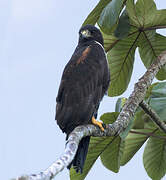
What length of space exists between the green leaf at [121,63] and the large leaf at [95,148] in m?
0.60

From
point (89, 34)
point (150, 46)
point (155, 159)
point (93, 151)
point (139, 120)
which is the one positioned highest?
point (89, 34)

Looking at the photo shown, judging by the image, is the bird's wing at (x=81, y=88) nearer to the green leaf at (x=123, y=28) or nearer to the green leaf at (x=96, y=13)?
the green leaf at (x=123, y=28)

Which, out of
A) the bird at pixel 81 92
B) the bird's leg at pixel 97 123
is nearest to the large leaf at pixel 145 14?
the bird at pixel 81 92

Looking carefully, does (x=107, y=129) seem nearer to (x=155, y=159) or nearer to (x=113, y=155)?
(x=113, y=155)

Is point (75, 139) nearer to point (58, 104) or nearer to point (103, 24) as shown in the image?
point (58, 104)

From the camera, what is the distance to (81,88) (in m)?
3.53

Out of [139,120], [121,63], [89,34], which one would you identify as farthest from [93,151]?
[89,34]

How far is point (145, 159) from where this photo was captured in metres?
4.93

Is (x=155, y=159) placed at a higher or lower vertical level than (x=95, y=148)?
lower

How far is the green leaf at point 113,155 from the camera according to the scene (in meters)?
4.73

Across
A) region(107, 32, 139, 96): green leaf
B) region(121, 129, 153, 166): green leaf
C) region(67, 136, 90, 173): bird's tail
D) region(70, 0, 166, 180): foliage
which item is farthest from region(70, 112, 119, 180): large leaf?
region(67, 136, 90, 173): bird's tail

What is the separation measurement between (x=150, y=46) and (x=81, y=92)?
67.6 inches

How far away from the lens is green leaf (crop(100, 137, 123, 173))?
4.73 meters

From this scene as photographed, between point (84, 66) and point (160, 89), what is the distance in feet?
3.34
